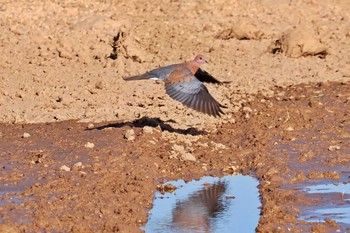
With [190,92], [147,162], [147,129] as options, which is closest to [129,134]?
[147,129]

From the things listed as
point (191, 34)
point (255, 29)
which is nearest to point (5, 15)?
point (191, 34)

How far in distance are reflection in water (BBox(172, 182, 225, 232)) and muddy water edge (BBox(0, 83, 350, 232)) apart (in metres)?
0.28

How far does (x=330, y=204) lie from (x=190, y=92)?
2.34 m

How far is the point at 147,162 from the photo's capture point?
29.8 feet

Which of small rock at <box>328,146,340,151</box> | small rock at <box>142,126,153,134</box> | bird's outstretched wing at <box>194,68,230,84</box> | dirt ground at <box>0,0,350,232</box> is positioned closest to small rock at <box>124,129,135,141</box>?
dirt ground at <box>0,0,350,232</box>

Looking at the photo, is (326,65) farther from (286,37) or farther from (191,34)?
(191,34)

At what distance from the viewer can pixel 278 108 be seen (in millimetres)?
11438

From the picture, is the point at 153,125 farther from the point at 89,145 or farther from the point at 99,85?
the point at 99,85

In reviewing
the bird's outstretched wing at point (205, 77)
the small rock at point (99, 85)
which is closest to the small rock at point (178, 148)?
the bird's outstretched wing at point (205, 77)

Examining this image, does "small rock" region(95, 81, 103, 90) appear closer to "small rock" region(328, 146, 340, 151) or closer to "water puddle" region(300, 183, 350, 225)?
"small rock" region(328, 146, 340, 151)

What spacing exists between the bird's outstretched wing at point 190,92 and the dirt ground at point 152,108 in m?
0.43

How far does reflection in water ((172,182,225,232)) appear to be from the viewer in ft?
25.0

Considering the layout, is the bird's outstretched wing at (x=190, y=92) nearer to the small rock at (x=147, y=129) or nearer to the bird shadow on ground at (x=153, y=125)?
the small rock at (x=147, y=129)

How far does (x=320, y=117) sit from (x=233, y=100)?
3.75 feet
